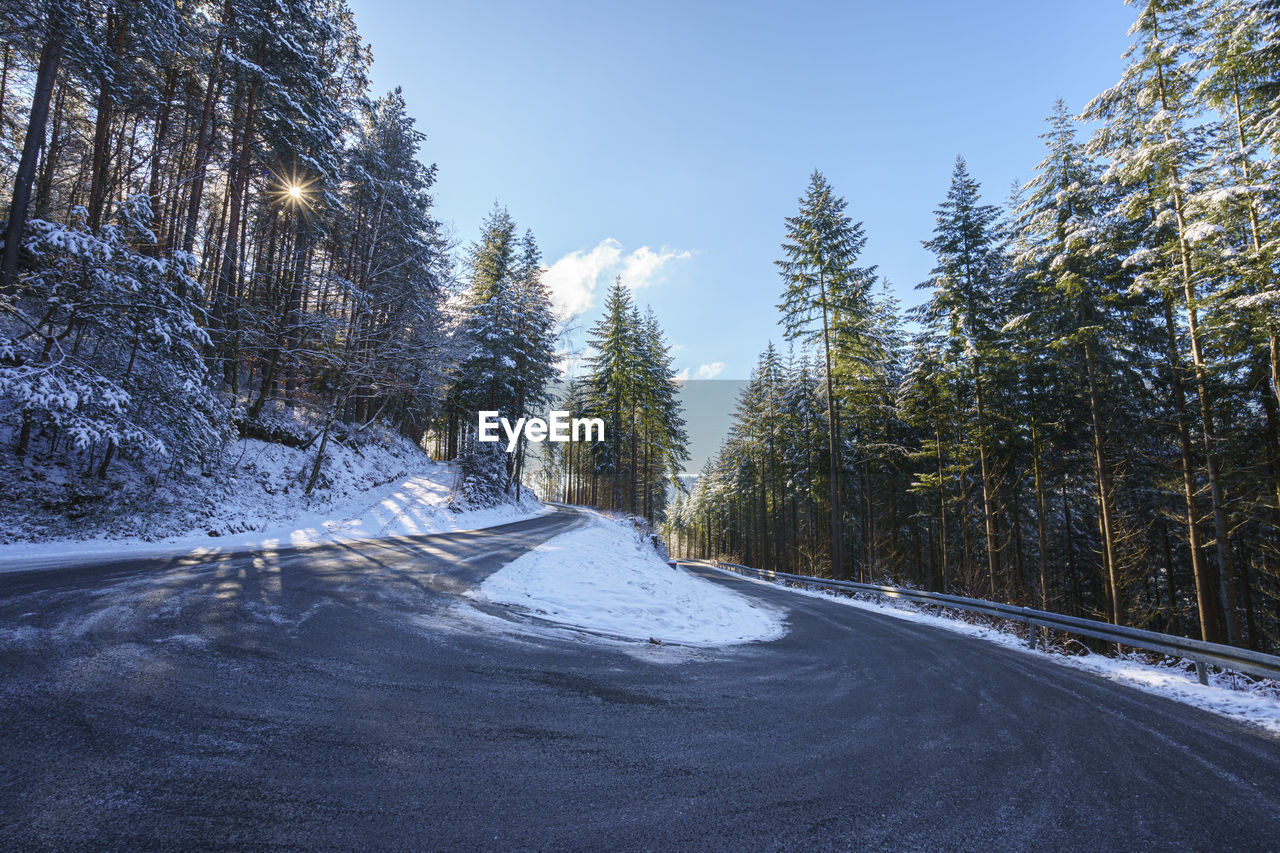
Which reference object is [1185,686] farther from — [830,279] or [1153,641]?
[830,279]

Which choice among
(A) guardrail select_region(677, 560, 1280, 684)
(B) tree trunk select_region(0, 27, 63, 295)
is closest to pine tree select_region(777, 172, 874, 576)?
(A) guardrail select_region(677, 560, 1280, 684)

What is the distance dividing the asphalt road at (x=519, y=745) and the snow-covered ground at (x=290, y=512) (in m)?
4.18

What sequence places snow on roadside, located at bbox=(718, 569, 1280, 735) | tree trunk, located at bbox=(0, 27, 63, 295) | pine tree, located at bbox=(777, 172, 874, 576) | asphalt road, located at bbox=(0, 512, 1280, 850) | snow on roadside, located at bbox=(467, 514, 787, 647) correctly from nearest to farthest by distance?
1. asphalt road, located at bbox=(0, 512, 1280, 850)
2. snow on roadside, located at bbox=(718, 569, 1280, 735)
3. snow on roadside, located at bbox=(467, 514, 787, 647)
4. tree trunk, located at bbox=(0, 27, 63, 295)
5. pine tree, located at bbox=(777, 172, 874, 576)

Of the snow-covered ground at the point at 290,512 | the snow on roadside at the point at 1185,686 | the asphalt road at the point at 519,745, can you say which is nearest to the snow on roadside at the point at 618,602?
the asphalt road at the point at 519,745

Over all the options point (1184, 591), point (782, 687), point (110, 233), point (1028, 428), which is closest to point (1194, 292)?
point (1028, 428)

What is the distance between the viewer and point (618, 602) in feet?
27.8

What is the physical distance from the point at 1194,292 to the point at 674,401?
32233mm

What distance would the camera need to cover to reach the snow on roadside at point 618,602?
7203mm

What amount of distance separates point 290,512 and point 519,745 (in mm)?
15065

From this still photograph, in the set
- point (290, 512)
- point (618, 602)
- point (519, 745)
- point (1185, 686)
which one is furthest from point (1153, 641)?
point (290, 512)

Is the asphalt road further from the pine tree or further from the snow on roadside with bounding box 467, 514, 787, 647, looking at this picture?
the pine tree

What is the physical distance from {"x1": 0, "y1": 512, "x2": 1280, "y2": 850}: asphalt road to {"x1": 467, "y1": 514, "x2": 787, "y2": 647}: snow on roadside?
4.17 ft

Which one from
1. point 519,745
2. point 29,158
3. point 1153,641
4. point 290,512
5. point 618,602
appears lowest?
point 1153,641

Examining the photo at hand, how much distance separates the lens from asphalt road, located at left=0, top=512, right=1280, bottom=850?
2.23m
